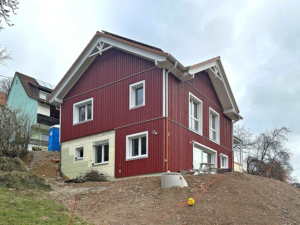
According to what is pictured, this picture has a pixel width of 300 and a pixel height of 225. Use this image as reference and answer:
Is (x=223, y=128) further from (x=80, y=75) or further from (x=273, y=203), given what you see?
(x=273, y=203)

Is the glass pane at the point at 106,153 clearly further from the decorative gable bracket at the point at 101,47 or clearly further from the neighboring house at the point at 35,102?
the neighboring house at the point at 35,102

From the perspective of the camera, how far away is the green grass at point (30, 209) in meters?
9.66

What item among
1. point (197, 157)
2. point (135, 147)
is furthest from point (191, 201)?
point (197, 157)

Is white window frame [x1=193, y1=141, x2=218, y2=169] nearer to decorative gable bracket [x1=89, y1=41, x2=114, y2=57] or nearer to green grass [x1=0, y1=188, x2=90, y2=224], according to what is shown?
decorative gable bracket [x1=89, y1=41, x2=114, y2=57]

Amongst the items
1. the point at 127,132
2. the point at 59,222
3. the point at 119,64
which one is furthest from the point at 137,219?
the point at 119,64

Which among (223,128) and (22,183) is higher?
(223,128)

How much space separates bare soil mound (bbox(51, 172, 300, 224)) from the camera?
34.2 ft

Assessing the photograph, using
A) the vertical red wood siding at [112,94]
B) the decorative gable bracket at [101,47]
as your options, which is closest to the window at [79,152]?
the vertical red wood siding at [112,94]

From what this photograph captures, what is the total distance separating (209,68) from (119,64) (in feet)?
17.0

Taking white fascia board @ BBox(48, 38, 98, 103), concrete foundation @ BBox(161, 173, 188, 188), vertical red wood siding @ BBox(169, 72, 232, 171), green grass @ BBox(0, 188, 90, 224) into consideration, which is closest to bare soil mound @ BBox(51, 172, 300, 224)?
concrete foundation @ BBox(161, 173, 188, 188)

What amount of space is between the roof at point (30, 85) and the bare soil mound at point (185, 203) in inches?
949

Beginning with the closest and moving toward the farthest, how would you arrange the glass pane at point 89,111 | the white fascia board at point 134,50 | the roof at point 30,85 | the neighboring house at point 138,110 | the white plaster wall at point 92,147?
the white fascia board at point 134,50, the neighboring house at point 138,110, the white plaster wall at point 92,147, the glass pane at point 89,111, the roof at point 30,85

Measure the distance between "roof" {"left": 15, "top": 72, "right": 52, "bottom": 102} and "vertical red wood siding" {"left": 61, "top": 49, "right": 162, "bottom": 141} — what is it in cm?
1671

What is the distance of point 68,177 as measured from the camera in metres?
20.0
